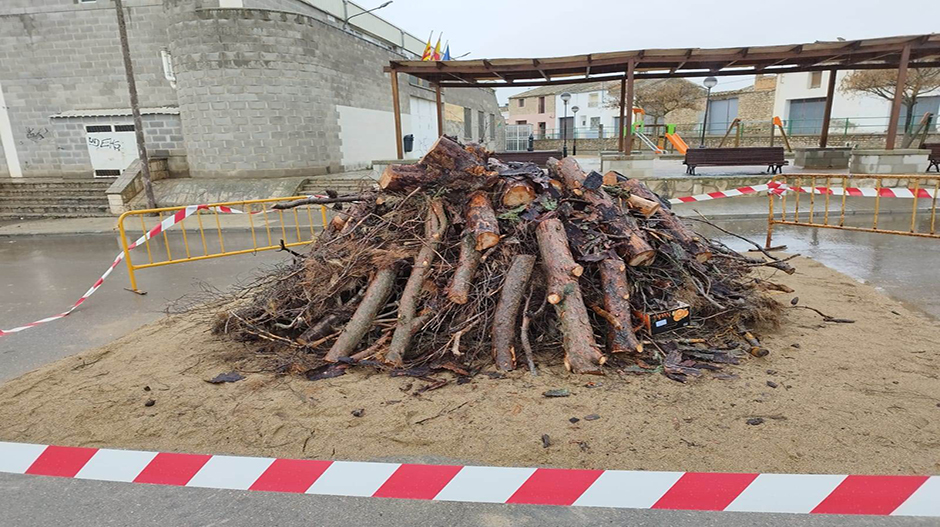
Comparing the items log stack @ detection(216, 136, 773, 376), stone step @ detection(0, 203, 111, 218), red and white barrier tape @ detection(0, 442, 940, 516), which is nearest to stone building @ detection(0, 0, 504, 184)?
stone step @ detection(0, 203, 111, 218)

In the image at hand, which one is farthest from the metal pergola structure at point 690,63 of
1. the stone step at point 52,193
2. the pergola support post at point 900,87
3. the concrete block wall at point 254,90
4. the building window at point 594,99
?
the building window at point 594,99

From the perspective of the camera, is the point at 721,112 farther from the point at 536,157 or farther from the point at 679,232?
the point at 679,232

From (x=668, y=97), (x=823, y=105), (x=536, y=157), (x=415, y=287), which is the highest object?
(x=668, y=97)

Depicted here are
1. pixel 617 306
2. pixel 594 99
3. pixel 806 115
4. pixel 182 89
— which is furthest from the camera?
pixel 594 99

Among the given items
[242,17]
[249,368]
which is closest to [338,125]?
[242,17]

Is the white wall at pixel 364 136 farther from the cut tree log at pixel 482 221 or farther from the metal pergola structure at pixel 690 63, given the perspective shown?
the cut tree log at pixel 482 221

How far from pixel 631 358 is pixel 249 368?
317 centimetres

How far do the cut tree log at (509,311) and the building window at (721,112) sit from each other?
43.9 metres

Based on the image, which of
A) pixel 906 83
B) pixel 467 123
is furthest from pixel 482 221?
pixel 467 123

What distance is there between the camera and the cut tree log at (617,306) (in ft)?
13.1

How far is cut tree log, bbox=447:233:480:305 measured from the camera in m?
4.24

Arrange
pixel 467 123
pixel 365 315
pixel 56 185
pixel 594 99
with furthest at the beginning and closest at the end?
pixel 594 99 < pixel 467 123 < pixel 56 185 < pixel 365 315

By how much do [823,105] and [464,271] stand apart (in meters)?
43.1

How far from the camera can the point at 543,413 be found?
340cm
